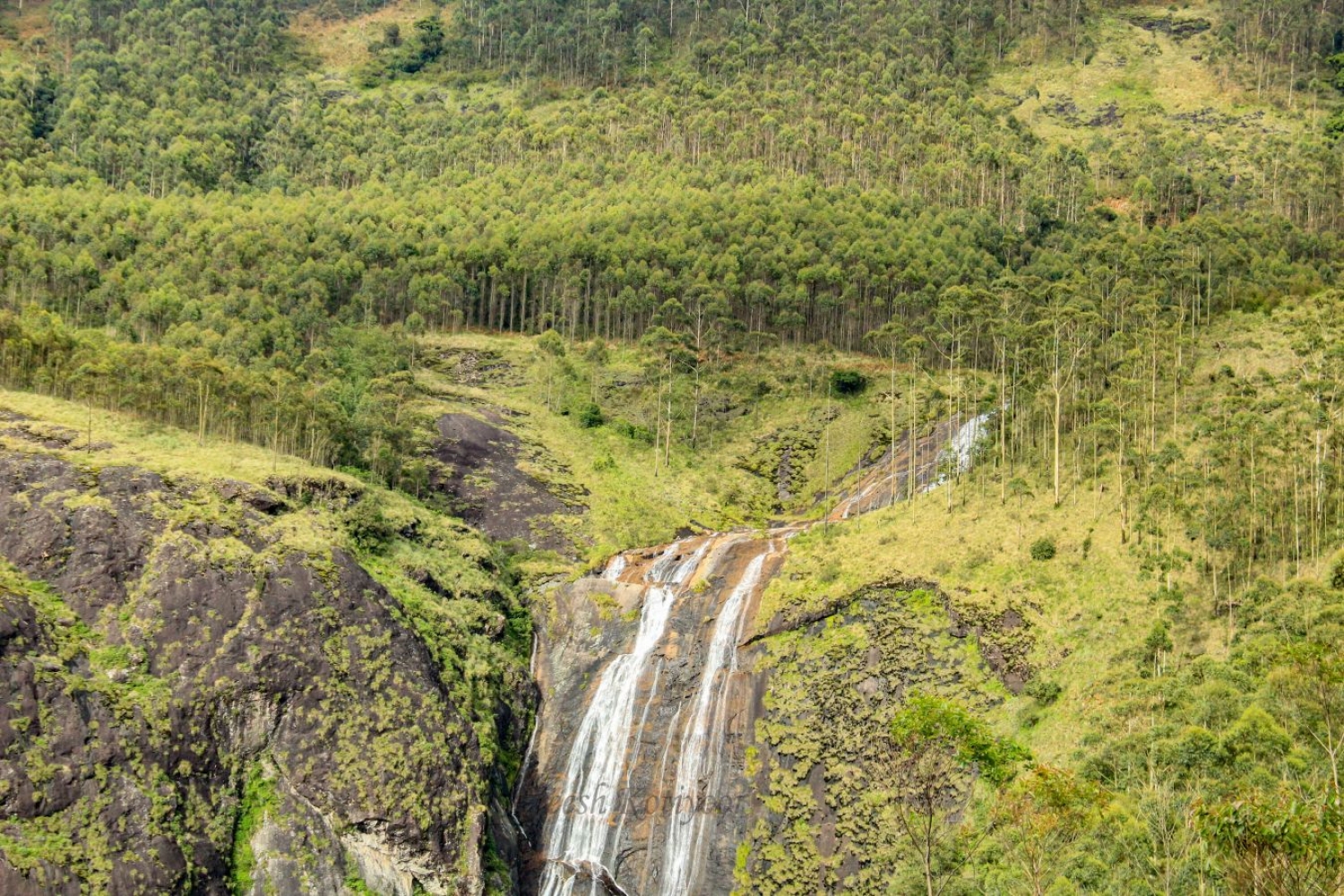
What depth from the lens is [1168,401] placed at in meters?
76.1

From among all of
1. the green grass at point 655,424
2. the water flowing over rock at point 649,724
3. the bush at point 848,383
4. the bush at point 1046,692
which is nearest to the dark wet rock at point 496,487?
the green grass at point 655,424

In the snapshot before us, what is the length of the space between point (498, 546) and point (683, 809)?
27.7 m

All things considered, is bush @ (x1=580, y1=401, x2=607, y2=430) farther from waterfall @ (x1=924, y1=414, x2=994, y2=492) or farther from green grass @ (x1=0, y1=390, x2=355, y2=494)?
green grass @ (x1=0, y1=390, x2=355, y2=494)

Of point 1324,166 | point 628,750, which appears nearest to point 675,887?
point 628,750

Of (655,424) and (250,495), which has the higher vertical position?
(250,495)

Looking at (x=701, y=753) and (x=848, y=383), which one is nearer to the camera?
(x=701, y=753)

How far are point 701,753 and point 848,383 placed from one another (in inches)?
2152

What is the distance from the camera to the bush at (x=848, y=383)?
348 ft

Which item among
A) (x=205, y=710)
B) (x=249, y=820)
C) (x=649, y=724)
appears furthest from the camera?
(x=649, y=724)

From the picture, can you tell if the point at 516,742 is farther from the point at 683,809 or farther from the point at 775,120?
the point at 775,120

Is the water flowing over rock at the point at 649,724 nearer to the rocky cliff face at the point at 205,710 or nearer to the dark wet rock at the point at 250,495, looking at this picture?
the rocky cliff face at the point at 205,710

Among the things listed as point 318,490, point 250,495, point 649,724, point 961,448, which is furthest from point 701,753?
point 961,448

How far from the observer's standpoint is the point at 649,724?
60.9 m

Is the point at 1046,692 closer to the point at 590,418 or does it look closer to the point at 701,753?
the point at 701,753
